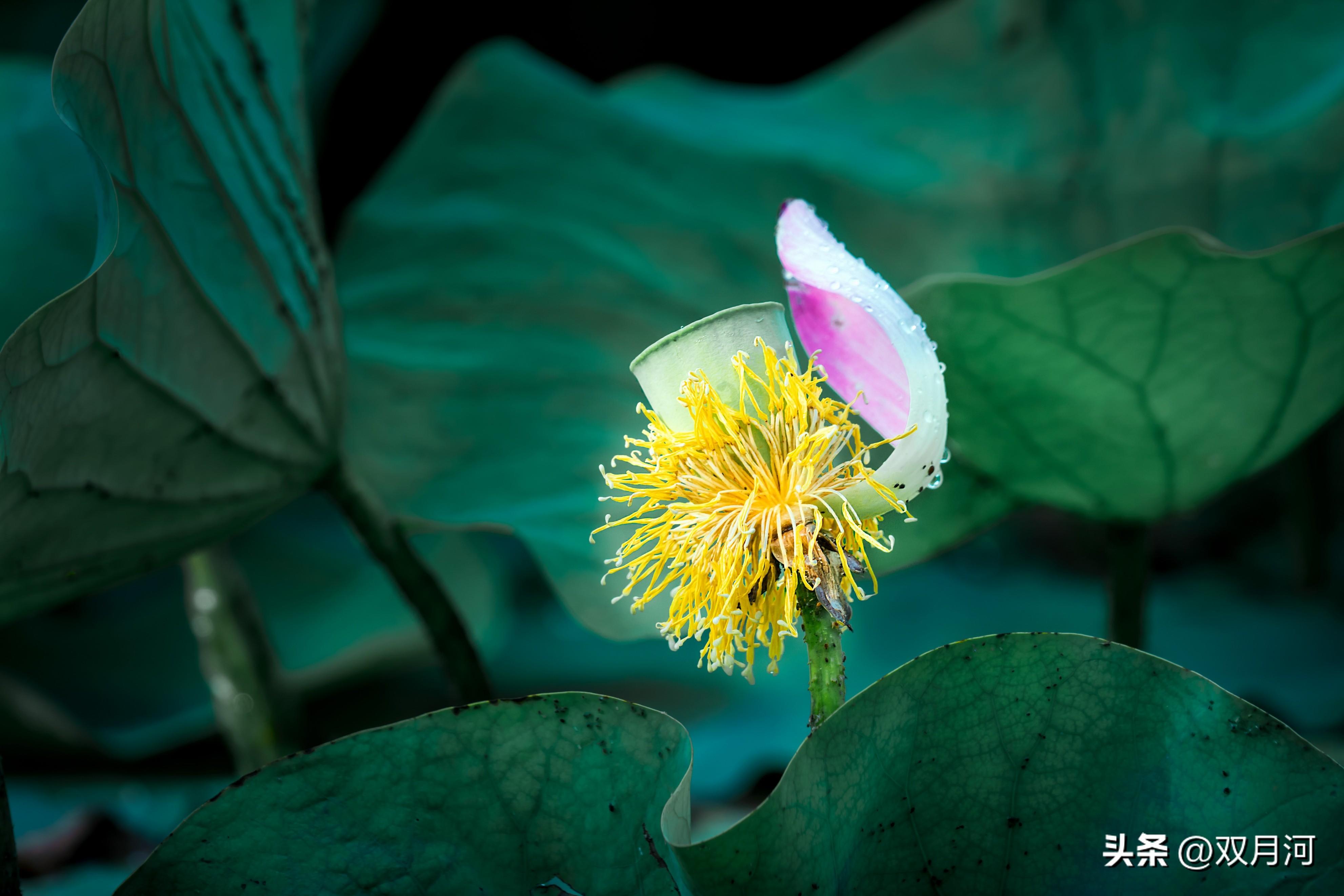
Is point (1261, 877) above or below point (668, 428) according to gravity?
below

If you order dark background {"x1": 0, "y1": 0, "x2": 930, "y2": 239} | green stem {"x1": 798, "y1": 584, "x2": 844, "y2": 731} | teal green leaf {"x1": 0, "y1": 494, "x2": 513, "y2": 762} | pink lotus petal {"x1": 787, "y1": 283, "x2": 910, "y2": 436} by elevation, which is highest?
dark background {"x1": 0, "y1": 0, "x2": 930, "y2": 239}

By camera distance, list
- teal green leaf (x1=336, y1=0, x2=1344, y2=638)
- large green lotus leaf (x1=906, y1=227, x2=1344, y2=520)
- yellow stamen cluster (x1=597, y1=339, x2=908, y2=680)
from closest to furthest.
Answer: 1. yellow stamen cluster (x1=597, y1=339, x2=908, y2=680)
2. large green lotus leaf (x1=906, y1=227, x2=1344, y2=520)
3. teal green leaf (x1=336, y1=0, x2=1344, y2=638)

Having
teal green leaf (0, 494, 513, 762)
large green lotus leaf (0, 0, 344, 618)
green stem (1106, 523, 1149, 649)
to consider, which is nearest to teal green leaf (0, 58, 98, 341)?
large green lotus leaf (0, 0, 344, 618)

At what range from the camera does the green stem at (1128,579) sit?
0.50 m

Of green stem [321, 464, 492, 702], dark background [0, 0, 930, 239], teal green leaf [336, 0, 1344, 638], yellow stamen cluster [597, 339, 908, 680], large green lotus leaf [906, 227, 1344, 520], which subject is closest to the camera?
yellow stamen cluster [597, 339, 908, 680]

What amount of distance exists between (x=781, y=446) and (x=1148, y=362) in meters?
0.22

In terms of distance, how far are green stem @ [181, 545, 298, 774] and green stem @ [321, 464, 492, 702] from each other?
11 cm

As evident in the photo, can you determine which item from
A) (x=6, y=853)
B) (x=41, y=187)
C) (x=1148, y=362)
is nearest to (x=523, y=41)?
(x=41, y=187)

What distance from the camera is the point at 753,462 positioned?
295 mm

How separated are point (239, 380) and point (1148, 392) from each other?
420 millimetres

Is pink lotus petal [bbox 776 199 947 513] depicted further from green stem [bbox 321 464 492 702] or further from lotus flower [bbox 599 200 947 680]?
green stem [bbox 321 464 492 702]

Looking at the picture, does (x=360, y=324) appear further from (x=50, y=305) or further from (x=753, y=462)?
(x=753, y=462)

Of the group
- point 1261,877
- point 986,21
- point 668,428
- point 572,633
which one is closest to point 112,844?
point 572,633

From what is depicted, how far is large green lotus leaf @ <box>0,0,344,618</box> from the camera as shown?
34 centimetres
